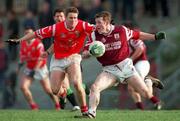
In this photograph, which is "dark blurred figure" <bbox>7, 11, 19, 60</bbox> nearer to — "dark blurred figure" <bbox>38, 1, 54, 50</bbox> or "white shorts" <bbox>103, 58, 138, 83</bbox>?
"dark blurred figure" <bbox>38, 1, 54, 50</bbox>

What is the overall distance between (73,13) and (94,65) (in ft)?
22.3

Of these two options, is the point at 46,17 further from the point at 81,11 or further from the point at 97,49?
the point at 97,49

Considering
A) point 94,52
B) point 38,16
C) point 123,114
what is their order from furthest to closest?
1. point 38,16
2. point 123,114
3. point 94,52

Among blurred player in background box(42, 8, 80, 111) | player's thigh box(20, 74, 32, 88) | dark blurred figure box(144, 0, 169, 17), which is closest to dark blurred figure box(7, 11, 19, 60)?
player's thigh box(20, 74, 32, 88)

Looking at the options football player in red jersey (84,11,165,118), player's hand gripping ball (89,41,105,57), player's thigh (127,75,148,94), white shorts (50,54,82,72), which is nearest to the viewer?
player's hand gripping ball (89,41,105,57)

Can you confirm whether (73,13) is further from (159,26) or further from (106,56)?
(159,26)

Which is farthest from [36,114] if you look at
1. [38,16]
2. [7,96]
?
[38,16]

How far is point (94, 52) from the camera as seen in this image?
14516mm

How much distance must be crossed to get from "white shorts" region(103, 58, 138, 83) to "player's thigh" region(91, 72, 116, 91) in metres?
0.09

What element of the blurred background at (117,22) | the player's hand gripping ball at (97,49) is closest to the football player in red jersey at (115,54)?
the player's hand gripping ball at (97,49)

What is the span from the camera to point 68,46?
1598 cm

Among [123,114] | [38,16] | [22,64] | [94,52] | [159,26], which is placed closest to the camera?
[94,52]

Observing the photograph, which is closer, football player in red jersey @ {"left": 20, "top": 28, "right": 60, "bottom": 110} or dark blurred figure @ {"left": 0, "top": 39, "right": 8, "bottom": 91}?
football player in red jersey @ {"left": 20, "top": 28, "right": 60, "bottom": 110}

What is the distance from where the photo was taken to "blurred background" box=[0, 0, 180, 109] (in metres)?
21.8
